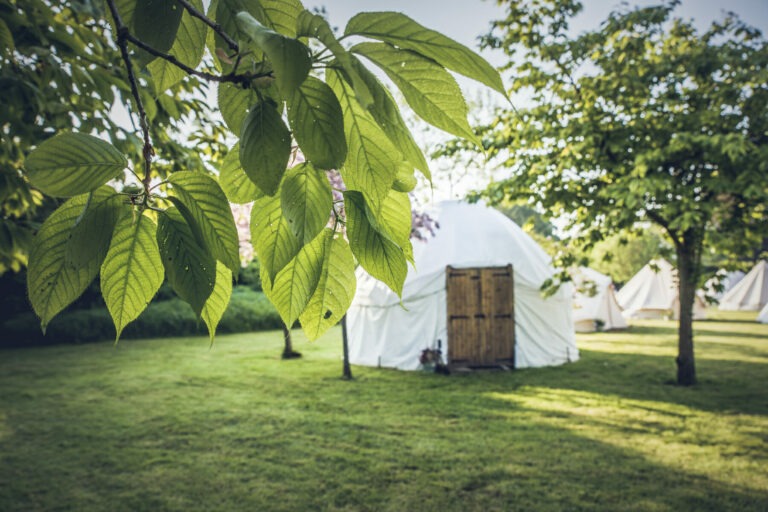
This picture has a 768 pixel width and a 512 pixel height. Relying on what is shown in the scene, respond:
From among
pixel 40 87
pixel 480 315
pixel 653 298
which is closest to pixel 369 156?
pixel 40 87

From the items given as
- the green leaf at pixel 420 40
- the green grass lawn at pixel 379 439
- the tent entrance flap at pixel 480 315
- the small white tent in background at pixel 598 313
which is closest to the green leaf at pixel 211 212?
the green leaf at pixel 420 40

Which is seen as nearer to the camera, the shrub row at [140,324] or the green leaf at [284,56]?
the green leaf at [284,56]

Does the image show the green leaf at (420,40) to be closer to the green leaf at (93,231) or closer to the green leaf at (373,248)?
the green leaf at (373,248)

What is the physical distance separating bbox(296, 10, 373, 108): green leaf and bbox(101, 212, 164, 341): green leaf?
0.90ft

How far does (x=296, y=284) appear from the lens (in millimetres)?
519

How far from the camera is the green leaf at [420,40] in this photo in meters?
0.40

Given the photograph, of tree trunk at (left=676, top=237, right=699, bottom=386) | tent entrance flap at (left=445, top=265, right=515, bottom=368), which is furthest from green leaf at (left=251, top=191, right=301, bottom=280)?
tent entrance flap at (left=445, top=265, right=515, bottom=368)

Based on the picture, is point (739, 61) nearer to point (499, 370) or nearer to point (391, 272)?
point (499, 370)

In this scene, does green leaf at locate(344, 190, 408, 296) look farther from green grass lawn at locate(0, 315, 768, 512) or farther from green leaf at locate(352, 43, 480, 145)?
green grass lawn at locate(0, 315, 768, 512)

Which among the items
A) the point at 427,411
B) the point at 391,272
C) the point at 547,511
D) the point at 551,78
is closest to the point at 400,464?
the point at 547,511

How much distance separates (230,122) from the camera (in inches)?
21.4

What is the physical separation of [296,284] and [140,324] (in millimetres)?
18185

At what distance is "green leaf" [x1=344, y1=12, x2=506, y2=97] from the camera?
1.31 ft

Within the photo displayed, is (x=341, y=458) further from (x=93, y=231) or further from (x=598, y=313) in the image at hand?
(x=598, y=313)
